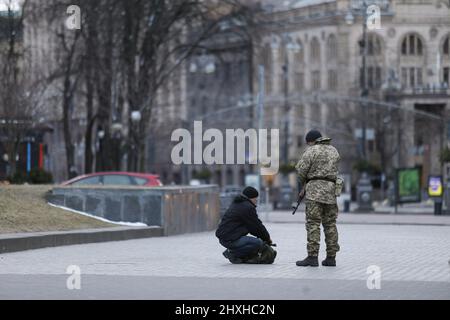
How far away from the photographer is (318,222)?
19547mm

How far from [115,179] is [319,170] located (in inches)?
830

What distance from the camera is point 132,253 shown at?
2367 cm

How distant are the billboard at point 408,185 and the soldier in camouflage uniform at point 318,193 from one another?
122 ft

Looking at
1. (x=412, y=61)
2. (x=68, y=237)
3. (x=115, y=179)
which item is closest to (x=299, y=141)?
(x=412, y=61)

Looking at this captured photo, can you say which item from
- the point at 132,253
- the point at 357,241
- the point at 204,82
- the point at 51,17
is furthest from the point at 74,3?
the point at 204,82

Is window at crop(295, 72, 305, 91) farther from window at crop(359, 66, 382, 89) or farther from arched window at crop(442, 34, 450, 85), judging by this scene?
arched window at crop(442, 34, 450, 85)

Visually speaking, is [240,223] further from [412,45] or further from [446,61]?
[412,45]

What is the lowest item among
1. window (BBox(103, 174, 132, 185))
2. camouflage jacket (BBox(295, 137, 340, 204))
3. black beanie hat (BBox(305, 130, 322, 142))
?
window (BBox(103, 174, 132, 185))

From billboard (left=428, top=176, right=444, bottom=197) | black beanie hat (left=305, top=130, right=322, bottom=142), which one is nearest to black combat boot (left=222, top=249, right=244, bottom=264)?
black beanie hat (left=305, top=130, right=322, bottom=142)

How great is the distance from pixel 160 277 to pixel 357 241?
423 inches

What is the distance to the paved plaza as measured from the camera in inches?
620

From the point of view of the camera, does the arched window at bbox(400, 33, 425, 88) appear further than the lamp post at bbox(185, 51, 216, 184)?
Yes

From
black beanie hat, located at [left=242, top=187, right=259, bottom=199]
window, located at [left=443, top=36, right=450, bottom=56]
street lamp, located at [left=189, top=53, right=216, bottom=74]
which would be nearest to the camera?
black beanie hat, located at [left=242, top=187, right=259, bottom=199]
